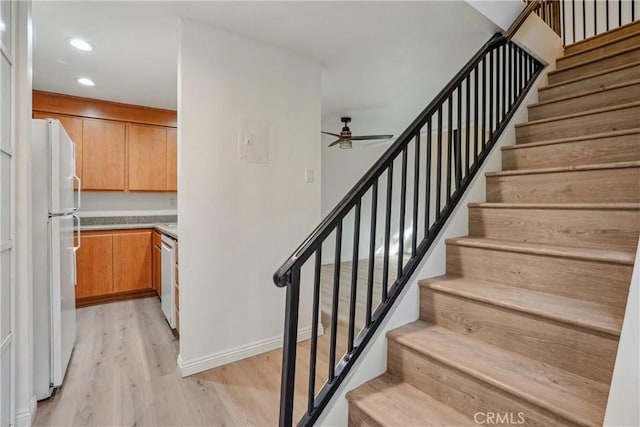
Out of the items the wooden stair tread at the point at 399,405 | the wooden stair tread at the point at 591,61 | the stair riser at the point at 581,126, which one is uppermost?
the wooden stair tread at the point at 591,61

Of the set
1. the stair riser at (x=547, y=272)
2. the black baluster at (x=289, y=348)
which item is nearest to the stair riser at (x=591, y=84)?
the stair riser at (x=547, y=272)

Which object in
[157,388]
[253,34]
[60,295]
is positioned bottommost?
[157,388]

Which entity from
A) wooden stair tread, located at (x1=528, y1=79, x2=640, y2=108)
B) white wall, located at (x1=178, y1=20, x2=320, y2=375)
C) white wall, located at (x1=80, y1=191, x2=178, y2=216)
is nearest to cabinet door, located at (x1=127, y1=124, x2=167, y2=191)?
white wall, located at (x1=80, y1=191, x2=178, y2=216)

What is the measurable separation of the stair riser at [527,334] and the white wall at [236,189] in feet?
4.40

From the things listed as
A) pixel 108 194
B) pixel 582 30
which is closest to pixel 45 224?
pixel 108 194

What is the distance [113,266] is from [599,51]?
531 centimetres

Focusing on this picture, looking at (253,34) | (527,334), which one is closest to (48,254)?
(253,34)

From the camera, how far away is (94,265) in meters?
3.53

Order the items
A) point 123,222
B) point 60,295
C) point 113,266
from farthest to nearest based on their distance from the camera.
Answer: point 123,222 → point 113,266 → point 60,295

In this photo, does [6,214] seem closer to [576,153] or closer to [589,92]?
[576,153]

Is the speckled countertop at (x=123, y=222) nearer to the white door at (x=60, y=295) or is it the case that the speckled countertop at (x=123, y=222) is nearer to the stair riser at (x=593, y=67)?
the white door at (x=60, y=295)

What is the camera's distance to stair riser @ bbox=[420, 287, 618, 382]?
41.1 inches

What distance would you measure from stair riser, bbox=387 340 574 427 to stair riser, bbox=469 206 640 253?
0.83 meters

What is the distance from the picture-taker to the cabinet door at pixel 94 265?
3457mm
